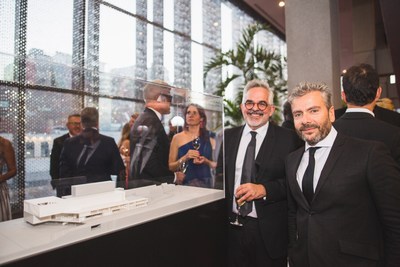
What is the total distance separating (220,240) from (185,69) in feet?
15.8

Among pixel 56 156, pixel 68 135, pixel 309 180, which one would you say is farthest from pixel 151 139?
pixel 309 180

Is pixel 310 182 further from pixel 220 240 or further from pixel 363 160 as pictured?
pixel 220 240

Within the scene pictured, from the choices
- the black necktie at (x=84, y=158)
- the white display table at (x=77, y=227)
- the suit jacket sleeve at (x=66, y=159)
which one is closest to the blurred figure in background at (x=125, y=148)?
the white display table at (x=77, y=227)

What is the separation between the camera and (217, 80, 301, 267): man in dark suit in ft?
6.27

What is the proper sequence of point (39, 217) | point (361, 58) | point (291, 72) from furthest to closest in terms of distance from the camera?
point (361, 58), point (291, 72), point (39, 217)

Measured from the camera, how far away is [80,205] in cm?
129

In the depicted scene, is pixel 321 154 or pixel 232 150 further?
pixel 232 150

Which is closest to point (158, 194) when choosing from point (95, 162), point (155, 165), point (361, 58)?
point (155, 165)

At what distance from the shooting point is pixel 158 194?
1.74 m

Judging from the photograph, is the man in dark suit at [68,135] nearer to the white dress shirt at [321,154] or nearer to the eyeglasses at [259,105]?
the eyeglasses at [259,105]

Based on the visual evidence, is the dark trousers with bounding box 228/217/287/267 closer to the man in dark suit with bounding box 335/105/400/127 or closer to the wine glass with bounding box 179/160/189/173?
the wine glass with bounding box 179/160/189/173

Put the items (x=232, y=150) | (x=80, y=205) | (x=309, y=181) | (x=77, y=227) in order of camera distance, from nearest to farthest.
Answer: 1. (x=77, y=227)
2. (x=80, y=205)
3. (x=309, y=181)
4. (x=232, y=150)

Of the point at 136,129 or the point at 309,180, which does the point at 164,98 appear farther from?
the point at 309,180

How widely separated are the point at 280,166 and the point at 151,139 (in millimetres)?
853
